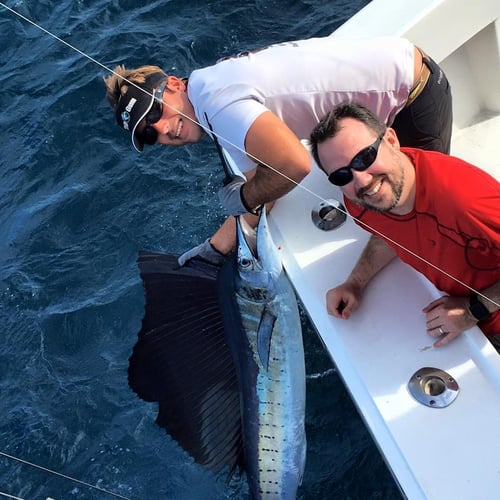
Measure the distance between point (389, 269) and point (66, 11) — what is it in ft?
15.1

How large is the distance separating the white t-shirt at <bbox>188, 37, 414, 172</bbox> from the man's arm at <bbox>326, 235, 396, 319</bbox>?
0.45 m

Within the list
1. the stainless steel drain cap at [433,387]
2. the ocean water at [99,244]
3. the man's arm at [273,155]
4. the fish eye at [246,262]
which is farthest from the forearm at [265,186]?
the ocean water at [99,244]

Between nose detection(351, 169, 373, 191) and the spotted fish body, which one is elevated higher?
nose detection(351, 169, 373, 191)

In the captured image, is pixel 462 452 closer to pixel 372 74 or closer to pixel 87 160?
pixel 372 74

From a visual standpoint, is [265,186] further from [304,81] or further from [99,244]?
[99,244]

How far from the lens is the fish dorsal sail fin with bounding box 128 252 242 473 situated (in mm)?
2170

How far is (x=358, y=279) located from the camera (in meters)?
1.97

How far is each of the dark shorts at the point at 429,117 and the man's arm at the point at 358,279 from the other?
50 centimetres

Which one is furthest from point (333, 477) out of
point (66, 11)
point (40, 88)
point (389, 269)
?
point (66, 11)

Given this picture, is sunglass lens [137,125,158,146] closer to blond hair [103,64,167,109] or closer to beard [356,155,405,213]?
blond hair [103,64,167,109]

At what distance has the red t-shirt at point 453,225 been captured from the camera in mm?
1638

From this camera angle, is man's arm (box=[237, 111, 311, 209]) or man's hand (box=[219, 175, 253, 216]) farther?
man's hand (box=[219, 175, 253, 216])

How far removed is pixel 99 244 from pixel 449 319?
2.31 meters

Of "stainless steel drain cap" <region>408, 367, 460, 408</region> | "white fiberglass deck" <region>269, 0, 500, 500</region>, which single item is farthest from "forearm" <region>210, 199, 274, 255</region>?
"stainless steel drain cap" <region>408, 367, 460, 408</region>
